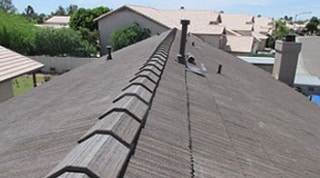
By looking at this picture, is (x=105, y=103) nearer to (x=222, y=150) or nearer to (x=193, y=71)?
(x=222, y=150)

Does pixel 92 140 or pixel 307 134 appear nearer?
pixel 92 140

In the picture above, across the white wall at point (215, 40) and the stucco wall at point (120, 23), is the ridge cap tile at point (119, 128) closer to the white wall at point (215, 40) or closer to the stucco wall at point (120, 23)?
the white wall at point (215, 40)

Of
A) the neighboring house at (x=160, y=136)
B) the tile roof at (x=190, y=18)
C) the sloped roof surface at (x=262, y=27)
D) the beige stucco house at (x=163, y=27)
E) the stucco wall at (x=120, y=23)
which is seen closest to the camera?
the neighboring house at (x=160, y=136)

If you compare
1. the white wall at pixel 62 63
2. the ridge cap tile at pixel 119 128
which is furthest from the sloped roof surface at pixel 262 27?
the ridge cap tile at pixel 119 128

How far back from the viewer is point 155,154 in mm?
2305

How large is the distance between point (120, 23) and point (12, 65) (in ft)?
75.8

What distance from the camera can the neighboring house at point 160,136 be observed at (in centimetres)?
209

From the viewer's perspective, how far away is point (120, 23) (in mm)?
35875

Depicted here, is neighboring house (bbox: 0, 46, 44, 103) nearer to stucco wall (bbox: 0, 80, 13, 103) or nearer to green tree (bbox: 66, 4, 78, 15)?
stucco wall (bbox: 0, 80, 13, 103)

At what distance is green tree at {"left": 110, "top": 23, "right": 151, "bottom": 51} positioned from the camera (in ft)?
102

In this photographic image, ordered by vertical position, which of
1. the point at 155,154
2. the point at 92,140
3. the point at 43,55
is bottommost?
the point at 43,55

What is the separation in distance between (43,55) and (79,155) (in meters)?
33.8

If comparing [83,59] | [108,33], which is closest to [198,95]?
[83,59]

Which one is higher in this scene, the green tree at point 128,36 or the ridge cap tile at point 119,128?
the ridge cap tile at point 119,128
